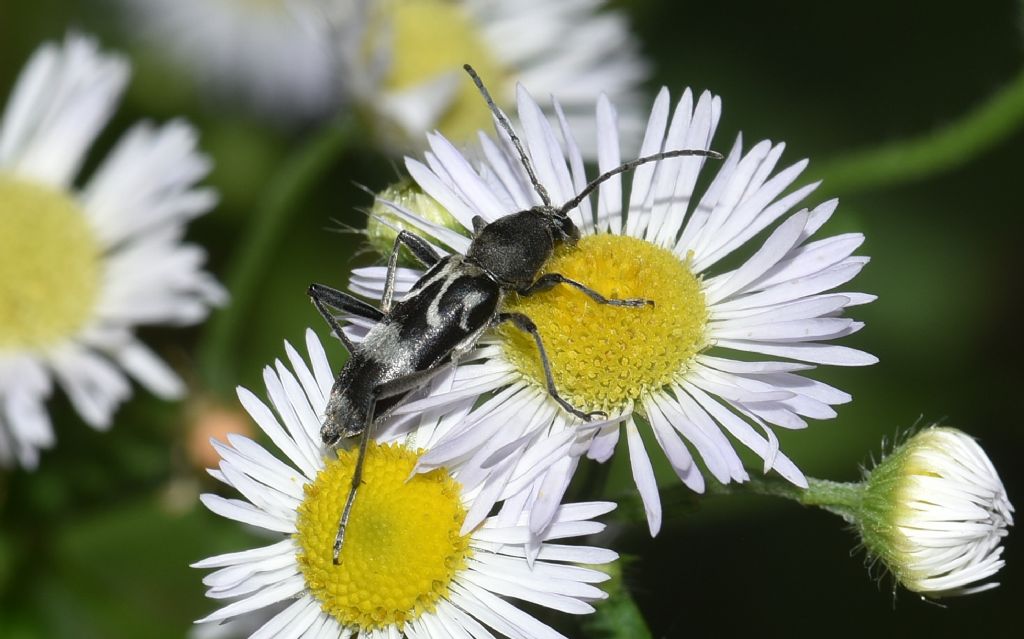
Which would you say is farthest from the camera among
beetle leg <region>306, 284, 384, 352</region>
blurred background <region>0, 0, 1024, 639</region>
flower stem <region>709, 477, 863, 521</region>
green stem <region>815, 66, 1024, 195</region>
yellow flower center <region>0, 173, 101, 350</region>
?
blurred background <region>0, 0, 1024, 639</region>

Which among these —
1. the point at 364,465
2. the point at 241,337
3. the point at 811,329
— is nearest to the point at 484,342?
the point at 364,465

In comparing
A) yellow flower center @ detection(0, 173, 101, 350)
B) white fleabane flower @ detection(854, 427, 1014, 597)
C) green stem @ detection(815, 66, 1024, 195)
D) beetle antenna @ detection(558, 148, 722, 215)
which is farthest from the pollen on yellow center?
yellow flower center @ detection(0, 173, 101, 350)

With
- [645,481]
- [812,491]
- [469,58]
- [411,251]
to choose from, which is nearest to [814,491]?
[812,491]

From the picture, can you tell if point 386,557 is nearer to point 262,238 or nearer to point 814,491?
point 814,491

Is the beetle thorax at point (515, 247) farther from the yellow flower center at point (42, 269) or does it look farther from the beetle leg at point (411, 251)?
the yellow flower center at point (42, 269)

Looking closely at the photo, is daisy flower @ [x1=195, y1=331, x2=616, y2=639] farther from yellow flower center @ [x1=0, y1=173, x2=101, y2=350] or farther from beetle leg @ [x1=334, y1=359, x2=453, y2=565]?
yellow flower center @ [x1=0, y1=173, x2=101, y2=350]

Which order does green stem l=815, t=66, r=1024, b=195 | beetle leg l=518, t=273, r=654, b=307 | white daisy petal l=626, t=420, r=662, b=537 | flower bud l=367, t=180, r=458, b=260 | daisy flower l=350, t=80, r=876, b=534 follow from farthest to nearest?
green stem l=815, t=66, r=1024, b=195
flower bud l=367, t=180, r=458, b=260
beetle leg l=518, t=273, r=654, b=307
daisy flower l=350, t=80, r=876, b=534
white daisy petal l=626, t=420, r=662, b=537

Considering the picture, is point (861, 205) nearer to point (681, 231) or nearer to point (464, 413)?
point (681, 231)
